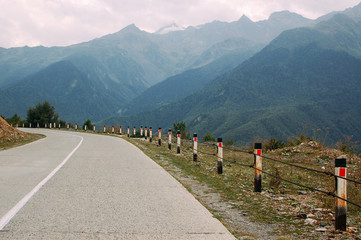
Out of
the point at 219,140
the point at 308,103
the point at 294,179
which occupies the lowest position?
the point at 294,179

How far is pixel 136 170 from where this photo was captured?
384 inches

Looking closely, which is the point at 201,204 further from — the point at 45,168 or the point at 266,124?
the point at 266,124

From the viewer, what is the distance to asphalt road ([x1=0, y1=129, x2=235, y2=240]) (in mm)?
4223

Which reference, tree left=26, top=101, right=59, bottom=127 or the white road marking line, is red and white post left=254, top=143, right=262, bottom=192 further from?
tree left=26, top=101, right=59, bottom=127

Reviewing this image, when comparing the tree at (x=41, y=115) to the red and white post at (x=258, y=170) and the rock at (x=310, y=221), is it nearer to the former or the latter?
the red and white post at (x=258, y=170)

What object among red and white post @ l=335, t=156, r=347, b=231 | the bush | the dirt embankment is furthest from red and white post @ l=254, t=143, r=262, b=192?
the bush

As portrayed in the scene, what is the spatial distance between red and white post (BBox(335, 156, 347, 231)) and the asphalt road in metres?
1.84

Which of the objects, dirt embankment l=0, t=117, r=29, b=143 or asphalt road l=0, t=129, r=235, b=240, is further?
dirt embankment l=0, t=117, r=29, b=143

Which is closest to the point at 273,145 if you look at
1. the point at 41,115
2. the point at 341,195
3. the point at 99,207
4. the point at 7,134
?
the point at 7,134

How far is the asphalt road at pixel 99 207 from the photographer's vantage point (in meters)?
4.22

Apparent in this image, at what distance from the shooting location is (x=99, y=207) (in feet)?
17.8

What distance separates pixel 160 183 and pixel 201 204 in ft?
6.51

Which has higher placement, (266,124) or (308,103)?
(308,103)

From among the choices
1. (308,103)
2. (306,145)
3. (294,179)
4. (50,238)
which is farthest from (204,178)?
(308,103)
